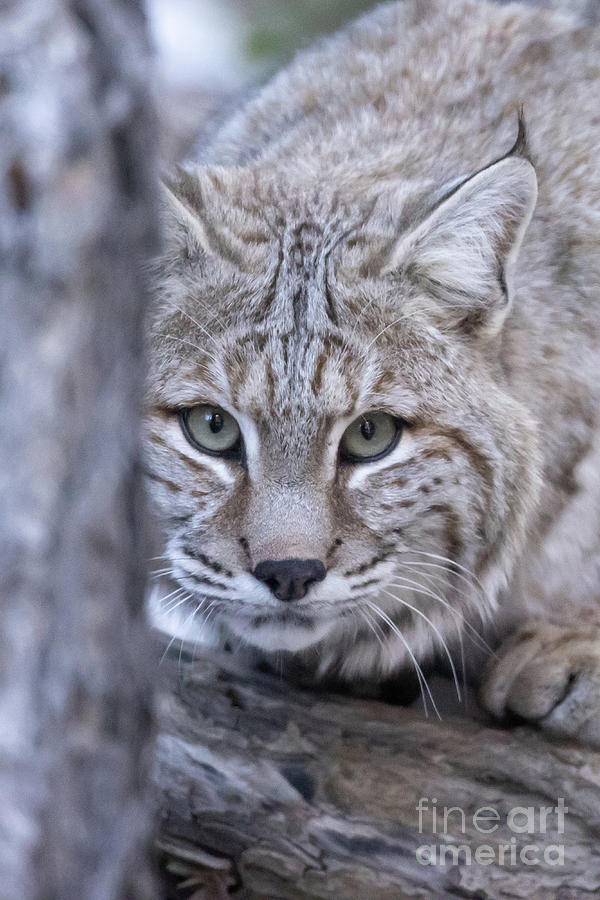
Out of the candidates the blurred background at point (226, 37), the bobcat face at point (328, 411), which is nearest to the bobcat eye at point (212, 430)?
the bobcat face at point (328, 411)

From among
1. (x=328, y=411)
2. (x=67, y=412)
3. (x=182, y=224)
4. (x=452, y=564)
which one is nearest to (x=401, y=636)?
(x=452, y=564)

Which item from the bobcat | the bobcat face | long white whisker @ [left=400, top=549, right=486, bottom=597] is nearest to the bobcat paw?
the bobcat

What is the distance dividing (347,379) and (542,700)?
1021mm

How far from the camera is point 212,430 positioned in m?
2.45

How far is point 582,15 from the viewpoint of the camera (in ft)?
12.4

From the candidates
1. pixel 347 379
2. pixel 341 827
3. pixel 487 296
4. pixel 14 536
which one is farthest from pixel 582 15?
pixel 14 536

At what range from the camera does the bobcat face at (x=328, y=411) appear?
2322 mm

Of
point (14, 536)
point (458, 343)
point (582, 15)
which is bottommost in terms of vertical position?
point (14, 536)

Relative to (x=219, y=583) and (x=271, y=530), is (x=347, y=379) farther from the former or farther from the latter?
(x=219, y=583)

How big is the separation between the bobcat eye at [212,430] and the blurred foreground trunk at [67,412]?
943 millimetres

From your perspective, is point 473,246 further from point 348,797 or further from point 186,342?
point 348,797

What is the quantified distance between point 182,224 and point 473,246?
2.25ft

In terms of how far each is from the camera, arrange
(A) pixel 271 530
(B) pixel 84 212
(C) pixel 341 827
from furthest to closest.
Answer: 1. (C) pixel 341 827
2. (A) pixel 271 530
3. (B) pixel 84 212

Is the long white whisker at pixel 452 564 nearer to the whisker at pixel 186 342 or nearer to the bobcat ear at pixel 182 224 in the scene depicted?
the whisker at pixel 186 342
